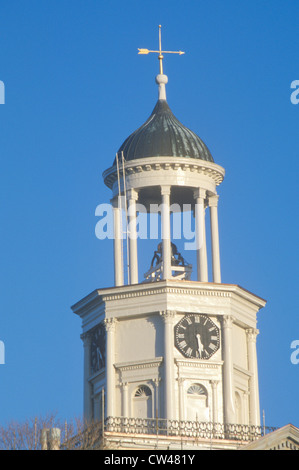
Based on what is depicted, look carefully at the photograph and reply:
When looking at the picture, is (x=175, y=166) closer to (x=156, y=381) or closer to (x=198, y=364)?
(x=198, y=364)

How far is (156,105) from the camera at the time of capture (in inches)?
4941

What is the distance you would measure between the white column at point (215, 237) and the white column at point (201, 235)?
0.68m

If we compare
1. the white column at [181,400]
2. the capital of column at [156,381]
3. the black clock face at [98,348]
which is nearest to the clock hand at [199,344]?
the white column at [181,400]

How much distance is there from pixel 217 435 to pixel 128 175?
553 inches

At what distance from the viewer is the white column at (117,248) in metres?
121

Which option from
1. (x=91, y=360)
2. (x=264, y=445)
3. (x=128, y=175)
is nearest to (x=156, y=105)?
(x=128, y=175)

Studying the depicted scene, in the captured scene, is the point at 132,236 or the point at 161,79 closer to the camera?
the point at 132,236

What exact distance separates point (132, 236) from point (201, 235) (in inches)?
131

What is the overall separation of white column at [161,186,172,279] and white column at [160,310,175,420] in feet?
8.97

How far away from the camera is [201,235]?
12088cm

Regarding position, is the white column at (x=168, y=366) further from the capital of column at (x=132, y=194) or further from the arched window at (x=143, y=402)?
the capital of column at (x=132, y=194)

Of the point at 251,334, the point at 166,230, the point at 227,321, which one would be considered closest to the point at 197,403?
the point at 227,321
